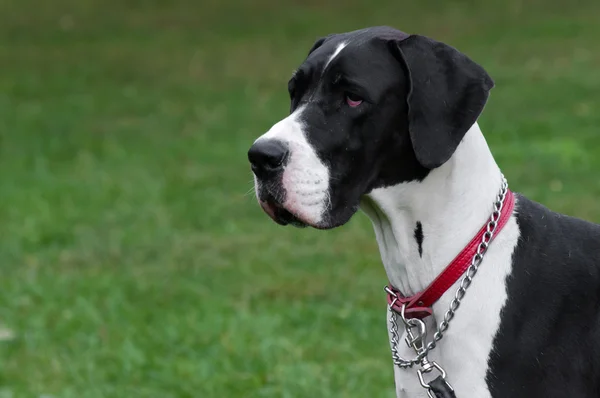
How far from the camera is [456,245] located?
12.1 feet

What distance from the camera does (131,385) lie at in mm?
6348

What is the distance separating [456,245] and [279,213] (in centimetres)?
60

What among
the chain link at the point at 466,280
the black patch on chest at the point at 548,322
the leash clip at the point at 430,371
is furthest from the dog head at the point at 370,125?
the leash clip at the point at 430,371

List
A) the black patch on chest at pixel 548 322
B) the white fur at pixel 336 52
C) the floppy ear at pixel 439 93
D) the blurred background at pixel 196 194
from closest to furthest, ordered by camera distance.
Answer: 1. the black patch on chest at pixel 548 322
2. the floppy ear at pixel 439 93
3. the white fur at pixel 336 52
4. the blurred background at pixel 196 194

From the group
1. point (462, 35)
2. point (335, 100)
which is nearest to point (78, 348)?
point (335, 100)

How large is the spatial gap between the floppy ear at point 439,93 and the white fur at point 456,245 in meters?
0.10

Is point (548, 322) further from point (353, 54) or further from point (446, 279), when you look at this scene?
point (353, 54)

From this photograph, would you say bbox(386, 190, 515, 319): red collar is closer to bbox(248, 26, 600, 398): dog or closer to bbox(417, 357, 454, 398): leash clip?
bbox(248, 26, 600, 398): dog

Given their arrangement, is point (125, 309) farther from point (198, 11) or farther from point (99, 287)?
point (198, 11)

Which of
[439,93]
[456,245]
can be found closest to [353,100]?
[439,93]

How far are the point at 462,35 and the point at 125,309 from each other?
534 inches

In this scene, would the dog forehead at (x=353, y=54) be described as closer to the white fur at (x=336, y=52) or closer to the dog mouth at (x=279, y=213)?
the white fur at (x=336, y=52)

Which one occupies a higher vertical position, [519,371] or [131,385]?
[519,371]

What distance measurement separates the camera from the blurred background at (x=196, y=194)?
6684mm
